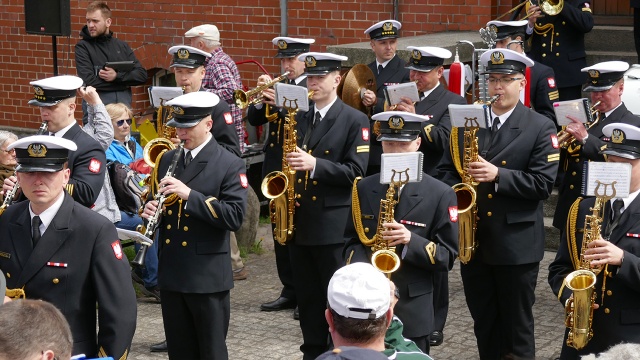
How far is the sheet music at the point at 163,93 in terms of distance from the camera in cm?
905

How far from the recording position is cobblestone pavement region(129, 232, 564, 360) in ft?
28.7

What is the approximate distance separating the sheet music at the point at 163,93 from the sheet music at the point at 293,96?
0.90 meters

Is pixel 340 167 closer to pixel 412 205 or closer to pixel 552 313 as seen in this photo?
pixel 412 205

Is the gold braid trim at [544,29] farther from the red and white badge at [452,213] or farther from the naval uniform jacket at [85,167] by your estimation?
the naval uniform jacket at [85,167]

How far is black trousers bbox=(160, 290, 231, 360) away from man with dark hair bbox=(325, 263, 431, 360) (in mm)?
3133

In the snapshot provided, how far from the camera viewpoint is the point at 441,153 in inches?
359

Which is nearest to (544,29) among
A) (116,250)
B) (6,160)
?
(6,160)

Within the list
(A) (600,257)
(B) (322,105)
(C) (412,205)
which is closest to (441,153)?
(B) (322,105)

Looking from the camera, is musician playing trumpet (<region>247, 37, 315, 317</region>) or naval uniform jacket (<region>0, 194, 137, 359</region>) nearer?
naval uniform jacket (<region>0, 194, 137, 359</region>)

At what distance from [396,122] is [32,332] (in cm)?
324

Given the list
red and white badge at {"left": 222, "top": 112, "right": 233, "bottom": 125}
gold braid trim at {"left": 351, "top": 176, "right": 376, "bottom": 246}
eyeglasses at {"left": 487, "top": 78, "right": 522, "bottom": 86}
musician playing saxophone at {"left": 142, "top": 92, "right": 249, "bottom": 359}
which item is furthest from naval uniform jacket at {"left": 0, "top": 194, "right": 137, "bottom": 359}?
red and white badge at {"left": 222, "top": 112, "right": 233, "bottom": 125}

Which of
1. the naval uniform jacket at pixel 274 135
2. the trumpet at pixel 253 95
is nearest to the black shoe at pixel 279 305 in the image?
the naval uniform jacket at pixel 274 135

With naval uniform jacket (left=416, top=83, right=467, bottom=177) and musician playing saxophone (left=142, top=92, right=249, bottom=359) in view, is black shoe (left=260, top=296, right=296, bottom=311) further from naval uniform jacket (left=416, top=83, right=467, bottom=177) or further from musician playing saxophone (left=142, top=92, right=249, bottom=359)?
musician playing saxophone (left=142, top=92, right=249, bottom=359)

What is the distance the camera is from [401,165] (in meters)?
6.62
